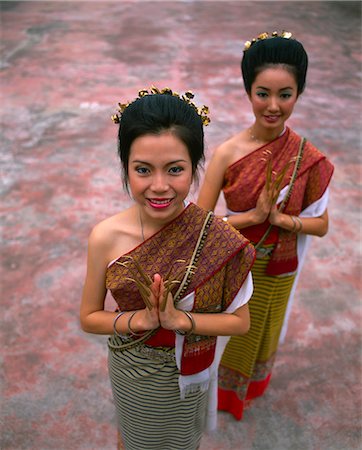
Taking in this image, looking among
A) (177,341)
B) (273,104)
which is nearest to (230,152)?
(273,104)

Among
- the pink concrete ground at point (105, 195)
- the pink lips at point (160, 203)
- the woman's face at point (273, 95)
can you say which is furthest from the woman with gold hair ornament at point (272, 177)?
the pink concrete ground at point (105, 195)

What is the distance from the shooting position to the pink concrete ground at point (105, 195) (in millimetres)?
2635

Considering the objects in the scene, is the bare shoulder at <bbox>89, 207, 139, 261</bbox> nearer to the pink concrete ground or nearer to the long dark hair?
the long dark hair

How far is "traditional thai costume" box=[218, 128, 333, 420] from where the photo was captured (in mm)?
1984

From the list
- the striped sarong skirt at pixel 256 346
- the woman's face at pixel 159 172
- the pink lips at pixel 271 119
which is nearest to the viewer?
the woman's face at pixel 159 172

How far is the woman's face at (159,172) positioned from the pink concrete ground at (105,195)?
1.59 m

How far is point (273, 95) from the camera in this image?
186 centimetres

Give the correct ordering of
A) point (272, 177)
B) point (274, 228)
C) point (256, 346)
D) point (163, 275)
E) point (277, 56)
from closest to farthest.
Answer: point (163, 275)
point (277, 56)
point (272, 177)
point (274, 228)
point (256, 346)

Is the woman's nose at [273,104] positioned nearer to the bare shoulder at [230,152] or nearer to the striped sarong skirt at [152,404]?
the bare shoulder at [230,152]

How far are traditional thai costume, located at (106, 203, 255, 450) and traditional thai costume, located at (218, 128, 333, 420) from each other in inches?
18.8

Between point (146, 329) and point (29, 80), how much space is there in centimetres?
609

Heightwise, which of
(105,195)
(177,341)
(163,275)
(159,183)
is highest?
(159,183)

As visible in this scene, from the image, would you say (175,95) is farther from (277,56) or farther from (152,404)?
(152,404)

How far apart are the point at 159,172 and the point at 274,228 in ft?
2.77
